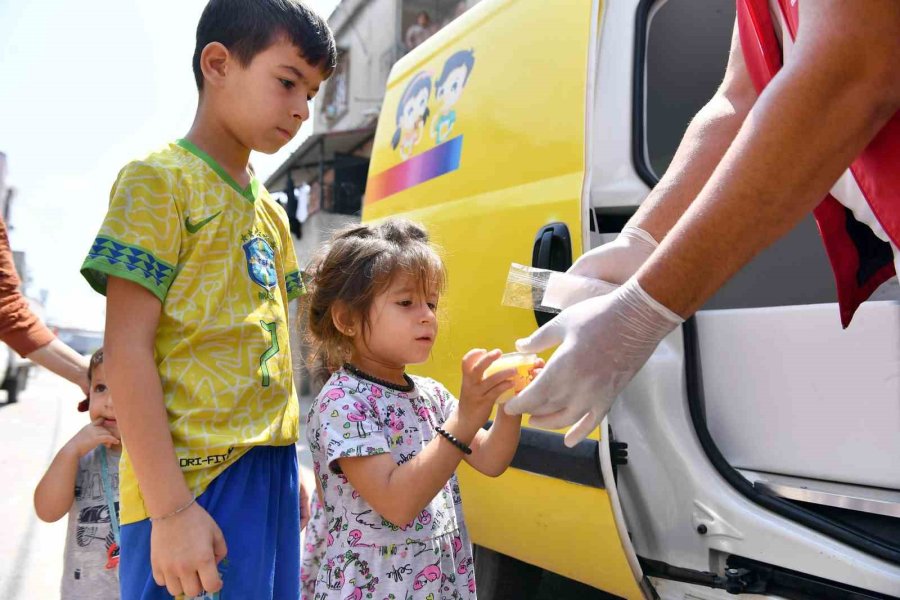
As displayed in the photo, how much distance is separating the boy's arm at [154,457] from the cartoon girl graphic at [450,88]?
1549 mm

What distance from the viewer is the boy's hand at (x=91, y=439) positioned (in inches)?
67.6

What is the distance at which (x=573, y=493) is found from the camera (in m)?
1.88

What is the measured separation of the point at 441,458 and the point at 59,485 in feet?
3.17

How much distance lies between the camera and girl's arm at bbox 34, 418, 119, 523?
172 cm

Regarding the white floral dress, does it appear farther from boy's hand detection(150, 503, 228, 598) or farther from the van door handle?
the van door handle

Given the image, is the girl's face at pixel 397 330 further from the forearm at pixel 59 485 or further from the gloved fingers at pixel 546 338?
the forearm at pixel 59 485

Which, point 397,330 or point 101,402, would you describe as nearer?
point 397,330

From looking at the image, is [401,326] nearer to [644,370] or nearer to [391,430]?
[391,430]

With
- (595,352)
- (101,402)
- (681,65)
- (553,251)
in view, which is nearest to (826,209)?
(595,352)

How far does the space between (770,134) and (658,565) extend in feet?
3.92

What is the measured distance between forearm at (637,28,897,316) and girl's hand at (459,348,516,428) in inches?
13.8

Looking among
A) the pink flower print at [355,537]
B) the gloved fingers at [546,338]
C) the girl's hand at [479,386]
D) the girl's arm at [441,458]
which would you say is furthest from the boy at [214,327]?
the gloved fingers at [546,338]

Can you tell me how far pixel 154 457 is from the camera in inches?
45.9

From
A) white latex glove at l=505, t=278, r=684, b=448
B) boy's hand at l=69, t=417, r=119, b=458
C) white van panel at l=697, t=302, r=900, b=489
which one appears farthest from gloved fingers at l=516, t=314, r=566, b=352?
→ boy's hand at l=69, t=417, r=119, b=458
